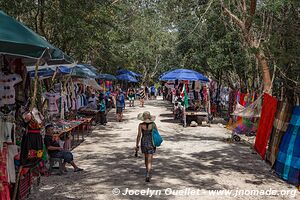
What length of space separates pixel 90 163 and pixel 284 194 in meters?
5.07

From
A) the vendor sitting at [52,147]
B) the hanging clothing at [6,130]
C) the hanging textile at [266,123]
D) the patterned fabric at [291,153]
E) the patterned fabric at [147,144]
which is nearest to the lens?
the hanging clothing at [6,130]

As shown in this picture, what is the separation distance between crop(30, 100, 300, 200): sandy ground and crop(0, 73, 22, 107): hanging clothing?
2.04 metres

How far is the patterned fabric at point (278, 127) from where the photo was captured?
8.43m

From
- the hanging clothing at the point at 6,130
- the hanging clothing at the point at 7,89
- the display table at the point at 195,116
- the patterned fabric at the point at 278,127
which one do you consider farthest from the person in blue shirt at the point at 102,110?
the hanging clothing at the point at 6,130

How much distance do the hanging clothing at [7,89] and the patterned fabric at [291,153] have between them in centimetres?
579

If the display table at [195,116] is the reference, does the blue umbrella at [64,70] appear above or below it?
above

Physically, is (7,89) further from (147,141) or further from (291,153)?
(291,153)

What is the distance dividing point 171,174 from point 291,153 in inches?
108

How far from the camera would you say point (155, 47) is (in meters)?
52.5

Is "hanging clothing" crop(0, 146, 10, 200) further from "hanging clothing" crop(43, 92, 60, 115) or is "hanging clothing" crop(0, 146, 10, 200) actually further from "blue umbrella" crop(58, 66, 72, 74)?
"blue umbrella" crop(58, 66, 72, 74)

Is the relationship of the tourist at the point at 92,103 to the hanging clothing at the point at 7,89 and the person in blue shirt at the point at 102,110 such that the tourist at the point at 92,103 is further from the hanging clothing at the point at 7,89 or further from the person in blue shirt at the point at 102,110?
the hanging clothing at the point at 7,89

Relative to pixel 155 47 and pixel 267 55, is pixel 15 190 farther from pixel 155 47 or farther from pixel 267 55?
pixel 155 47

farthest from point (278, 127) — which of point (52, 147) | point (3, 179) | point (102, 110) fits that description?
point (102, 110)

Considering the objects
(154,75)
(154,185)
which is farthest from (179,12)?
(154,75)
